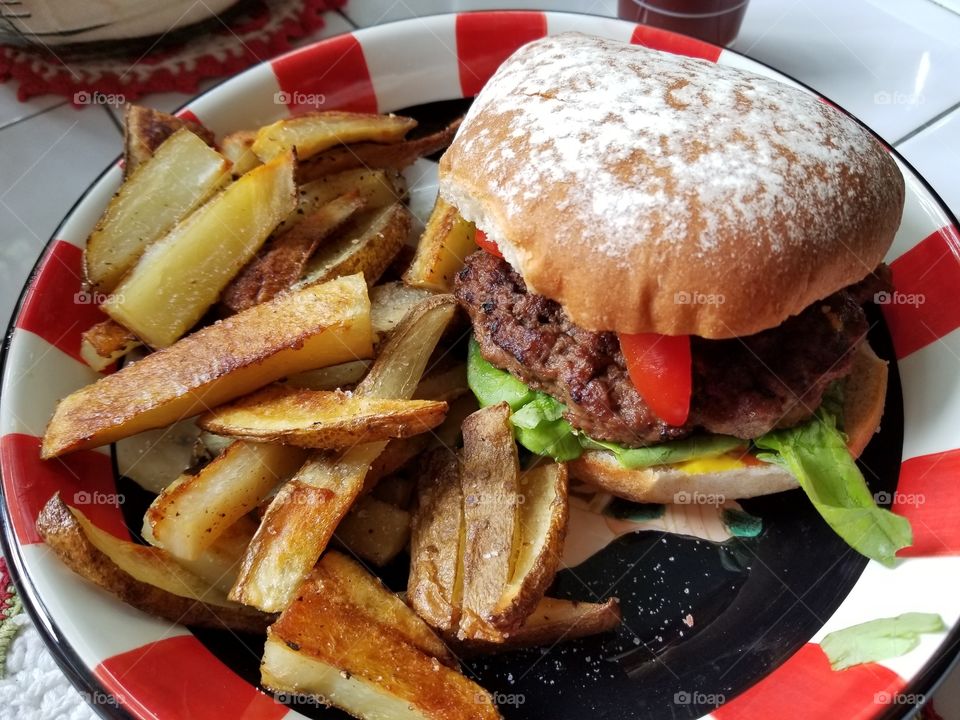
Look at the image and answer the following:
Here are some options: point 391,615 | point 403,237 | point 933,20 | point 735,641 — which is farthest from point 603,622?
point 933,20

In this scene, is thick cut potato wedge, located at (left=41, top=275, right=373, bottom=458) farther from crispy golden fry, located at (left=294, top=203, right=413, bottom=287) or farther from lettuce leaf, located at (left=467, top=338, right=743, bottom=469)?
lettuce leaf, located at (left=467, top=338, right=743, bottom=469)

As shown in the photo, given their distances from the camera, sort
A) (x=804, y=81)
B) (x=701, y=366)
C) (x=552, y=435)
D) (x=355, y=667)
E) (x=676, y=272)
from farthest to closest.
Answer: (x=804, y=81) → (x=552, y=435) → (x=701, y=366) → (x=676, y=272) → (x=355, y=667)

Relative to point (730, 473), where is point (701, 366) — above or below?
above

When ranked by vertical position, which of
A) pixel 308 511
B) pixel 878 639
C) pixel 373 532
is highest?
pixel 308 511

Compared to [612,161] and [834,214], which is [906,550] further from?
[612,161]

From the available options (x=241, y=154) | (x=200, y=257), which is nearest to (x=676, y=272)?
(x=200, y=257)

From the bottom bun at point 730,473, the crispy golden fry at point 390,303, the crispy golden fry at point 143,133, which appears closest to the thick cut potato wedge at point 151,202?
the crispy golden fry at point 143,133

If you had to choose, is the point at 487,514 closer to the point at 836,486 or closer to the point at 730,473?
the point at 730,473

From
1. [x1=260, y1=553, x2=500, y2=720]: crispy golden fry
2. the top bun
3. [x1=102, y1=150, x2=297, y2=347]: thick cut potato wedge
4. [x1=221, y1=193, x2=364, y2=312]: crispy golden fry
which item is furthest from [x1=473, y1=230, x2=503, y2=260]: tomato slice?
[x1=260, y1=553, x2=500, y2=720]: crispy golden fry
